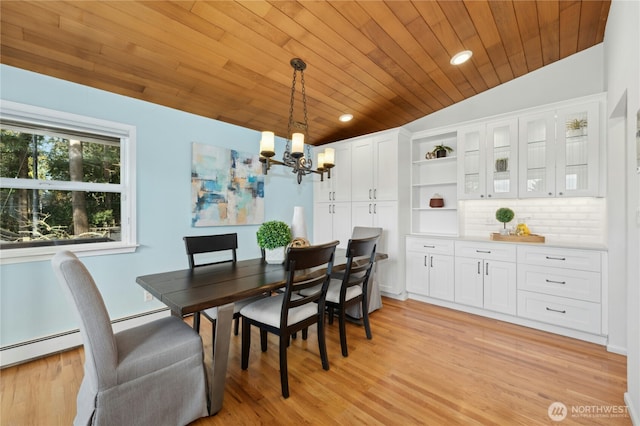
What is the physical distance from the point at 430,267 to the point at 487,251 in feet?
2.29

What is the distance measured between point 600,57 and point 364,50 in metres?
2.45

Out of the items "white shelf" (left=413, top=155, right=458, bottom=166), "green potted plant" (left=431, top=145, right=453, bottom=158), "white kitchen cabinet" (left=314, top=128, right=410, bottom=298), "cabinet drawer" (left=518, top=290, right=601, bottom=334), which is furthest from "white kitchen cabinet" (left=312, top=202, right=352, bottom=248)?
"cabinet drawer" (left=518, top=290, right=601, bottom=334)

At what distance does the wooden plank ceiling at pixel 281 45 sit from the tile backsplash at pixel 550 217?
1.51 meters

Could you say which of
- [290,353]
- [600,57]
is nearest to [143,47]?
[290,353]

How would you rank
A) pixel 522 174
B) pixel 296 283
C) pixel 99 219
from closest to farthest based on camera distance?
pixel 296 283 → pixel 99 219 → pixel 522 174

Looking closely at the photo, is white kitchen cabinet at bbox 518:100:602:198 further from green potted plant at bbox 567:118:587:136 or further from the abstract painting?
the abstract painting

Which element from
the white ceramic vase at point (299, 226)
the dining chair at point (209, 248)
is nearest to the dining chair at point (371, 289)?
the white ceramic vase at point (299, 226)

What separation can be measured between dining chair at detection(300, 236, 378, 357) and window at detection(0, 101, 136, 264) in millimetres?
2069

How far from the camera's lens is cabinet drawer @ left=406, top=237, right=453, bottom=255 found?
3383 millimetres

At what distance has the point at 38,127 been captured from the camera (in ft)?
7.63

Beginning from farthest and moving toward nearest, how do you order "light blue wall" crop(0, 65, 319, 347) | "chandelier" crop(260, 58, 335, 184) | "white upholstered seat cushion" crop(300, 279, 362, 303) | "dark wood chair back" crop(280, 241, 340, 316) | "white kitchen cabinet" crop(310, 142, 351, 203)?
"white kitchen cabinet" crop(310, 142, 351, 203), "white upholstered seat cushion" crop(300, 279, 362, 303), "light blue wall" crop(0, 65, 319, 347), "chandelier" crop(260, 58, 335, 184), "dark wood chair back" crop(280, 241, 340, 316)

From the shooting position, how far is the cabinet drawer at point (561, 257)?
8.26 feet

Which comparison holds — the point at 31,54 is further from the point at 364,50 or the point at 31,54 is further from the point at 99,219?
the point at 364,50

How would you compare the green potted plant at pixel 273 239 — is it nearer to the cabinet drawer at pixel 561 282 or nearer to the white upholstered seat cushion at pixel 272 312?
the white upholstered seat cushion at pixel 272 312
